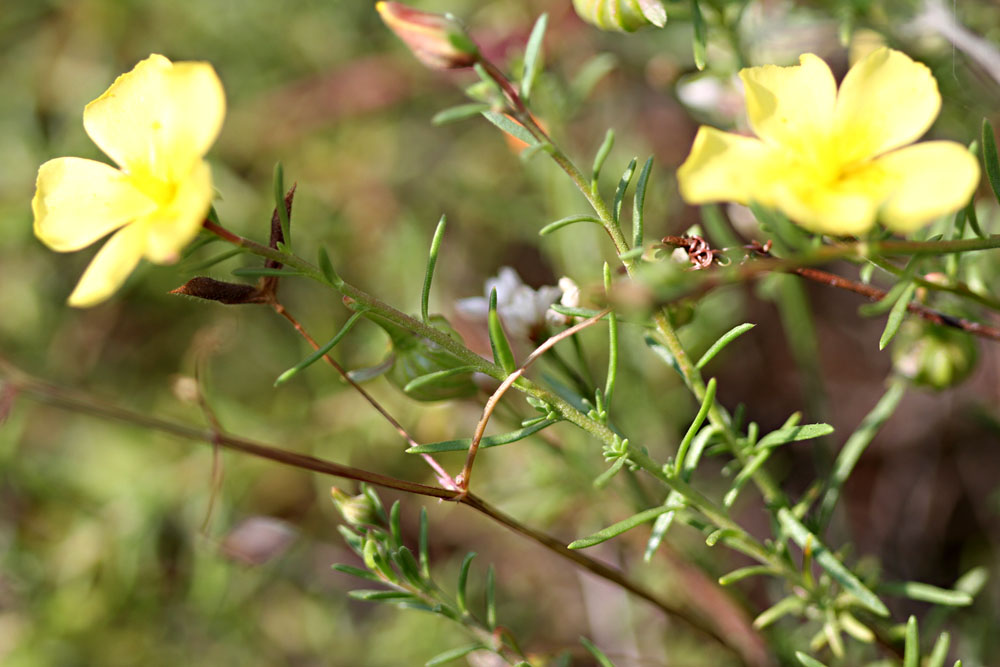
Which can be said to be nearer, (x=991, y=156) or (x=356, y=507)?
(x=991, y=156)

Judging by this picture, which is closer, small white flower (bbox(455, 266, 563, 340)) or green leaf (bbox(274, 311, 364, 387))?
green leaf (bbox(274, 311, 364, 387))

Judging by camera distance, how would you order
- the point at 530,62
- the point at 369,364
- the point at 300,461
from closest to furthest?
1. the point at 300,461
2. the point at 530,62
3. the point at 369,364

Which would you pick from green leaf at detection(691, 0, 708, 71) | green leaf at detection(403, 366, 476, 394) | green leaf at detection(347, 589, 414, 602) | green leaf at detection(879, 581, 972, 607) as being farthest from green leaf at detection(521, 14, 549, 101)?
green leaf at detection(879, 581, 972, 607)

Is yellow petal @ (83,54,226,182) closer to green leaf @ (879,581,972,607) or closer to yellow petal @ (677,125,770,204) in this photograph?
yellow petal @ (677,125,770,204)

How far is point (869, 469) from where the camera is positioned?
330 centimetres

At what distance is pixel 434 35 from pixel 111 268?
530 millimetres

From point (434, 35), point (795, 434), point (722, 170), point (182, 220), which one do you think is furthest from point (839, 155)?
point (182, 220)

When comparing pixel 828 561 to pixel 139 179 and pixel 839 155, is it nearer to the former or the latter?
pixel 839 155

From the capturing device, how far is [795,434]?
54.1 inches

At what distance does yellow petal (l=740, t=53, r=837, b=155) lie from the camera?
1.16 meters

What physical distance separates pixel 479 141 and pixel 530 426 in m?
2.41

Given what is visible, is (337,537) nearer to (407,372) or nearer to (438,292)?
(438,292)

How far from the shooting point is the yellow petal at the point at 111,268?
1002 millimetres

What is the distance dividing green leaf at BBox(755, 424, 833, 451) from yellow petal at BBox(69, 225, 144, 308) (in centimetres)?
99
